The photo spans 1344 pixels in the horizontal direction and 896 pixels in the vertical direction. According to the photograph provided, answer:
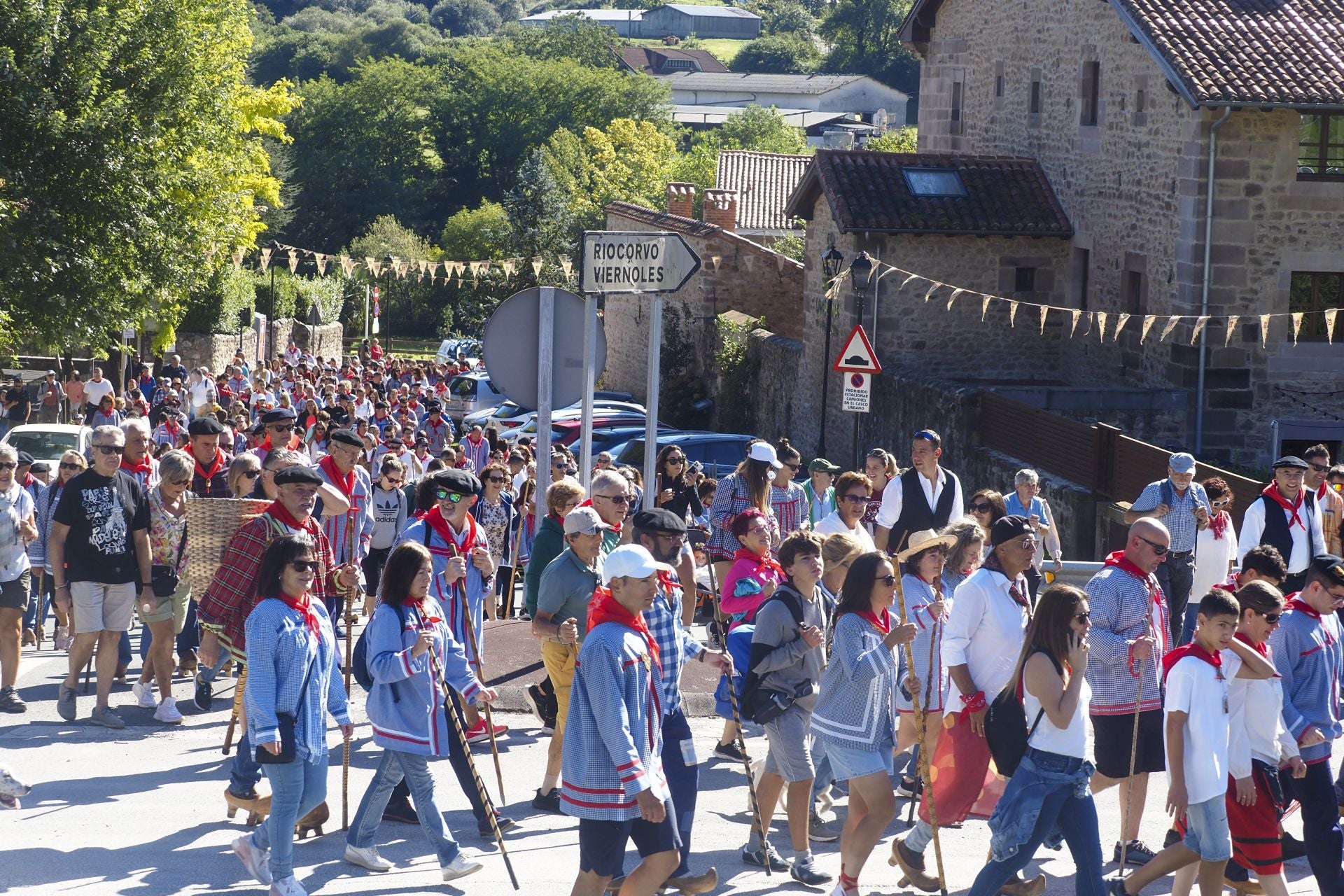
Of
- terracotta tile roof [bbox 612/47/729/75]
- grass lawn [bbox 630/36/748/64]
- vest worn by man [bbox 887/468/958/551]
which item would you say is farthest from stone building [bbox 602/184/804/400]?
grass lawn [bbox 630/36/748/64]

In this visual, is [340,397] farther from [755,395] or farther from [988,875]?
[988,875]

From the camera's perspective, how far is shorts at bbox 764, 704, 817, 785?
7.23 m

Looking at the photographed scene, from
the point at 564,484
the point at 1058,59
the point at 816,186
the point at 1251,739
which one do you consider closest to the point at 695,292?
the point at 816,186

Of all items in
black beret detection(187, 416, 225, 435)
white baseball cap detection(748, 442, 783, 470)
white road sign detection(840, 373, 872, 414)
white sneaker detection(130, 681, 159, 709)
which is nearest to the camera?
white sneaker detection(130, 681, 159, 709)

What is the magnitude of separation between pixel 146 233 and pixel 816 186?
10.8m

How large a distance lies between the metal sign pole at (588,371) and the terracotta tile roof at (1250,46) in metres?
14.2

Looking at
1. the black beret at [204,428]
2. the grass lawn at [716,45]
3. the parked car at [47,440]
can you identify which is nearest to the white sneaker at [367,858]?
the black beret at [204,428]

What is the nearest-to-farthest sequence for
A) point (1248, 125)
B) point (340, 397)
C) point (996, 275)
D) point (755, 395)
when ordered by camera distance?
point (1248, 125) < point (340, 397) < point (996, 275) < point (755, 395)

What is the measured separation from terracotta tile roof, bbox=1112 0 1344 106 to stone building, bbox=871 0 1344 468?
1.1 inches

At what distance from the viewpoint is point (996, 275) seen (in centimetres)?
2680

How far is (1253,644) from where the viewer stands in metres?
6.89

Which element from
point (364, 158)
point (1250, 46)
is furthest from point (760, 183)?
point (364, 158)

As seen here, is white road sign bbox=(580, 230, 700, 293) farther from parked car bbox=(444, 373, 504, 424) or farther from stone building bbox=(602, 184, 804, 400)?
stone building bbox=(602, 184, 804, 400)

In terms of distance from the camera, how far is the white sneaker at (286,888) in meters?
6.68
